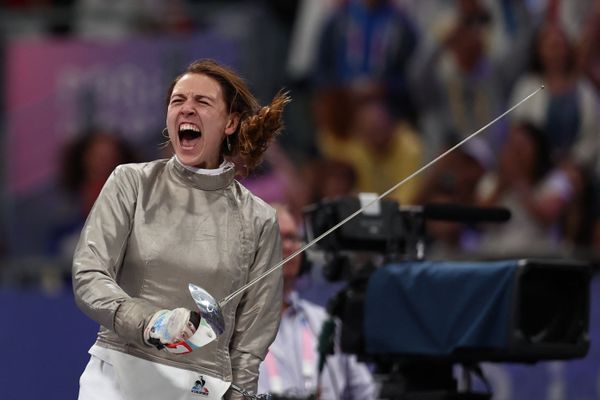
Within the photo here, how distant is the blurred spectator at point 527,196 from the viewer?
7.74 meters

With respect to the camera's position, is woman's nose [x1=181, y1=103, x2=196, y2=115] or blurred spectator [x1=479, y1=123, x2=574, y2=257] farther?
blurred spectator [x1=479, y1=123, x2=574, y2=257]

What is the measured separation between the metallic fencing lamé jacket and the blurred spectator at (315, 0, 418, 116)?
5.25m

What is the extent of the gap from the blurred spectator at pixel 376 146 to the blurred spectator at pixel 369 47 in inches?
4.3

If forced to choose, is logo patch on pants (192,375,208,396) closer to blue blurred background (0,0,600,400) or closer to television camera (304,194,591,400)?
television camera (304,194,591,400)

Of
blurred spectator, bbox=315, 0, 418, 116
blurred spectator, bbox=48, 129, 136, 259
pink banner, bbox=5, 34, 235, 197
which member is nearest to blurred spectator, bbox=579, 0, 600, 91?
blurred spectator, bbox=315, 0, 418, 116

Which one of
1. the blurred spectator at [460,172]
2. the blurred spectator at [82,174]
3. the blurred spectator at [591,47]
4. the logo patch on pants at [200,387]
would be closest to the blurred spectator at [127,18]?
the blurred spectator at [82,174]

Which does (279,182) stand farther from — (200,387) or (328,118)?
(200,387)

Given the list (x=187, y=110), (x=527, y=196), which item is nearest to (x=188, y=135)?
(x=187, y=110)

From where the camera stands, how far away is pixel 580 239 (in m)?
7.67

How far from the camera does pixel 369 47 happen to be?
8906mm

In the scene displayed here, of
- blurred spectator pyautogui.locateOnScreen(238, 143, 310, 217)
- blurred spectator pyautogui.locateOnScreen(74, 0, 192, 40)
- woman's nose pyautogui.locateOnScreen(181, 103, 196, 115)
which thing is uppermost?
blurred spectator pyautogui.locateOnScreen(74, 0, 192, 40)

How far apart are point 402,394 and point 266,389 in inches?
30.6

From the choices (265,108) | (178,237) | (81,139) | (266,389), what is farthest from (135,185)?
(81,139)

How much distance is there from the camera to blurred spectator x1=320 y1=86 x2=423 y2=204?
27.9ft
